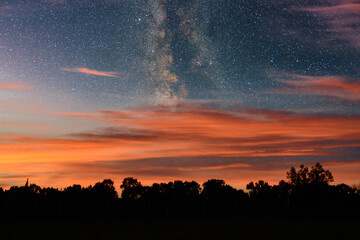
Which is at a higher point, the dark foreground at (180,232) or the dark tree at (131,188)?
the dark tree at (131,188)

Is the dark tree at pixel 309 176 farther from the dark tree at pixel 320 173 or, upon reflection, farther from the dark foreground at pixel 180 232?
the dark foreground at pixel 180 232

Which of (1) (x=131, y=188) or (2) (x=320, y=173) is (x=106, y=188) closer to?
(1) (x=131, y=188)

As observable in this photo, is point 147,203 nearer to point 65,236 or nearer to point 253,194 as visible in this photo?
point 65,236

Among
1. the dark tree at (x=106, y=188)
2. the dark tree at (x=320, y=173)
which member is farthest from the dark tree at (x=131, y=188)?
the dark tree at (x=320, y=173)

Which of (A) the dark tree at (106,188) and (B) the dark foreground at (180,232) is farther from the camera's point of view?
(A) the dark tree at (106,188)

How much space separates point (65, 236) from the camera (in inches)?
899

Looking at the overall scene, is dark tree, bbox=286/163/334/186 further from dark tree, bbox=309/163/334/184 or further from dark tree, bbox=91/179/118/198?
dark tree, bbox=91/179/118/198

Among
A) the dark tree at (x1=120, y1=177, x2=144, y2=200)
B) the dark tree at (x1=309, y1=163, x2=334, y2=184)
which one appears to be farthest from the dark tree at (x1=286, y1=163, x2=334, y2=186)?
the dark tree at (x1=120, y1=177, x2=144, y2=200)

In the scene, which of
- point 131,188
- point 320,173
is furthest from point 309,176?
point 131,188

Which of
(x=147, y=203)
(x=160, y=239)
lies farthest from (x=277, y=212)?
(x=160, y=239)

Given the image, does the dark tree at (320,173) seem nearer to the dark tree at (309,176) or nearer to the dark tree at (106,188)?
the dark tree at (309,176)

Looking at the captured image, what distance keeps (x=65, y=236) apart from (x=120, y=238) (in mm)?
3871

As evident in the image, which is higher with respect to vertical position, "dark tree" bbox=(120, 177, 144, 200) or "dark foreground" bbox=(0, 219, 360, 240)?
"dark tree" bbox=(120, 177, 144, 200)

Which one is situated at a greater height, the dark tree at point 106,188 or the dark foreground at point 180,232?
the dark tree at point 106,188
